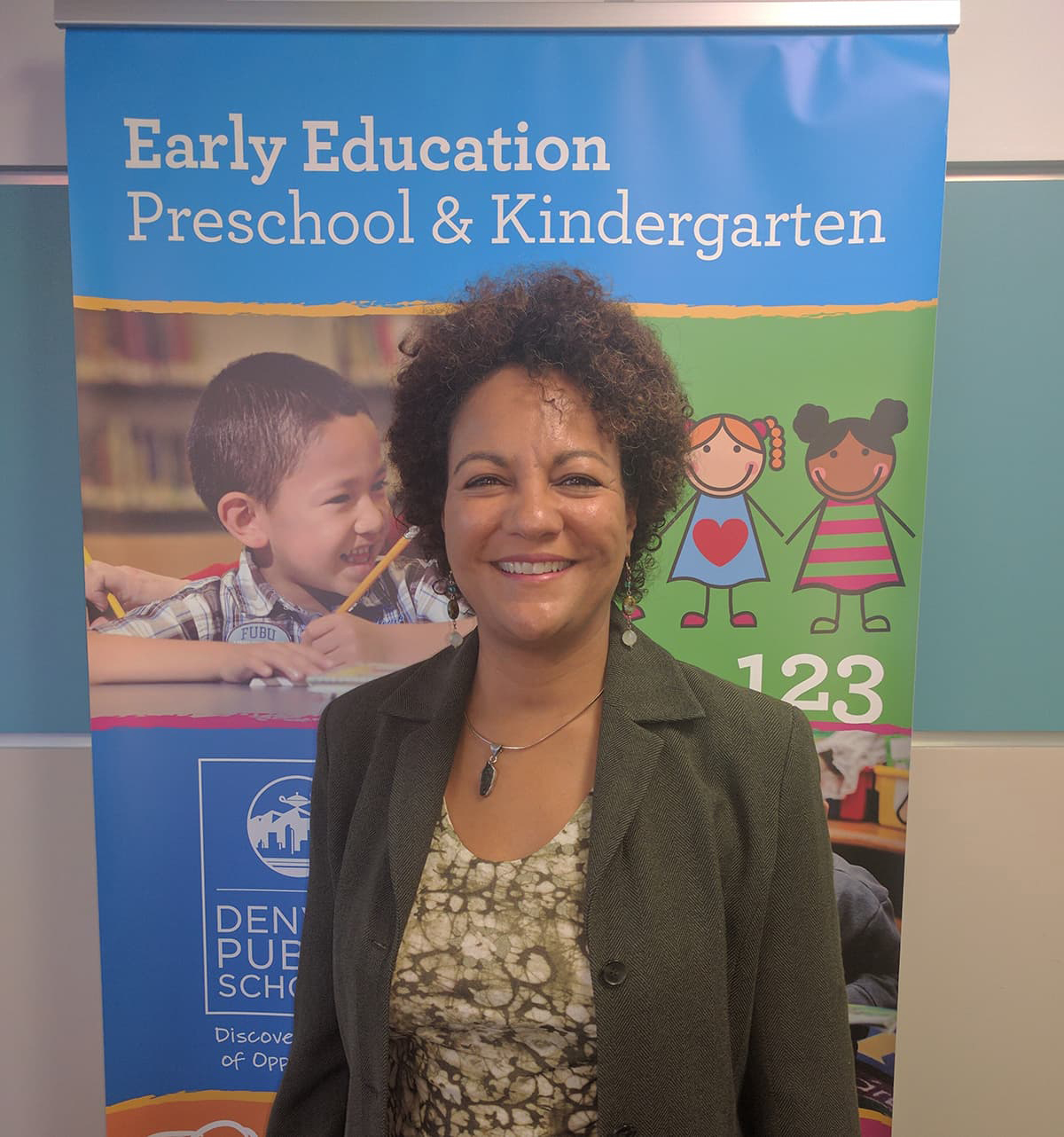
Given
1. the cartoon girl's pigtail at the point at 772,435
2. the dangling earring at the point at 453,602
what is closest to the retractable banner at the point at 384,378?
the cartoon girl's pigtail at the point at 772,435

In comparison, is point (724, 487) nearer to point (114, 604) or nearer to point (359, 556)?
point (359, 556)

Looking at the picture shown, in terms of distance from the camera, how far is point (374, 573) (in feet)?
6.61

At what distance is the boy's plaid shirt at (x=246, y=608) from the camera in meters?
2.00

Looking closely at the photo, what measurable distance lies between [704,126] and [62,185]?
5.45 ft

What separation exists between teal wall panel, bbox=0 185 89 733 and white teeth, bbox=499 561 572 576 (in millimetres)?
1679

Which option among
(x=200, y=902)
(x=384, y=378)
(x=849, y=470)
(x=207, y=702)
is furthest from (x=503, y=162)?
(x=200, y=902)

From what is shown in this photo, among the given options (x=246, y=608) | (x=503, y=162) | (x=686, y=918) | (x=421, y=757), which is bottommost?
(x=686, y=918)

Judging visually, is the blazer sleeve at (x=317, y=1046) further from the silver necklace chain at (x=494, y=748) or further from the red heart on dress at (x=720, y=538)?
the red heart on dress at (x=720, y=538)

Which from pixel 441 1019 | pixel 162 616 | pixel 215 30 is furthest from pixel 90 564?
pixel 441 1019

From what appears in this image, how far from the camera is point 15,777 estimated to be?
2.35 meters

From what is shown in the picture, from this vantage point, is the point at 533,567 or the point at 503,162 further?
the point at 503,162

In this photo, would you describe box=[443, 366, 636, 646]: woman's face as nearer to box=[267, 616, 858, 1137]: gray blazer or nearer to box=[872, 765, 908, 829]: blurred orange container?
box=[267, 616, 858, 1137]: gray blazer

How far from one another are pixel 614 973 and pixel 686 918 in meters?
0.12

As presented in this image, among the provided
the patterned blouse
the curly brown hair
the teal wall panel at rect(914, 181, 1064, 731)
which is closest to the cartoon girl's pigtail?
the teal wall panel at rect(914, 181, 1064, 731)
